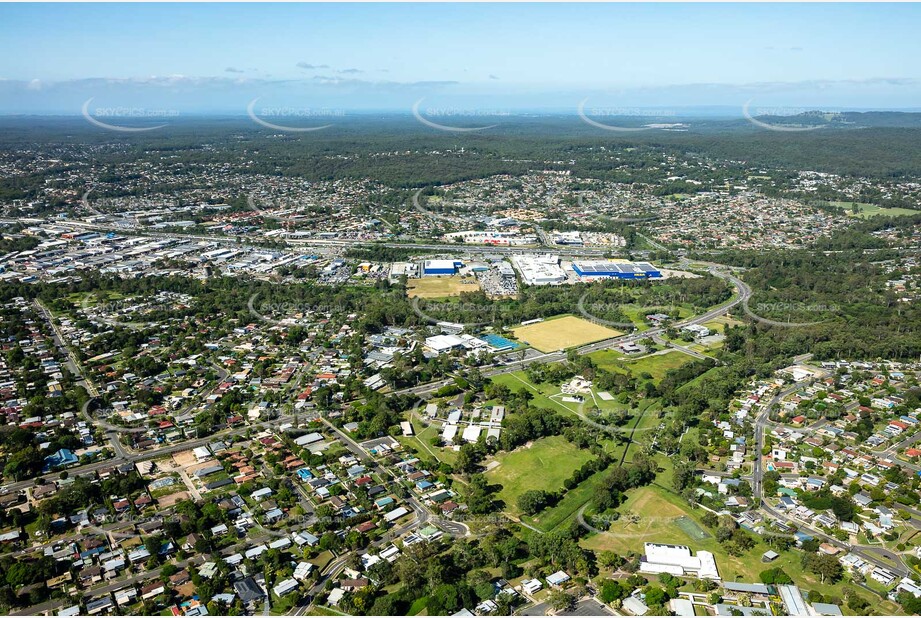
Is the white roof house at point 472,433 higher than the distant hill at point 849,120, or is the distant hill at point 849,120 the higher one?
the distant hill at point 849,120

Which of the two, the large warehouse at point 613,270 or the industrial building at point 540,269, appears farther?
the large warehouse at point 613,270

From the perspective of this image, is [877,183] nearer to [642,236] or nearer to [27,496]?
[642,236]

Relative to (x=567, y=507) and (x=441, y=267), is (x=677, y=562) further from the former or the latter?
(x=441, y=267)

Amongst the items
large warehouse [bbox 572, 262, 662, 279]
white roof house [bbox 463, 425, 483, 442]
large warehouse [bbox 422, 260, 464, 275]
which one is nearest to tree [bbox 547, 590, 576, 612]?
white roof house [bbox 463, 425, 483, 442]

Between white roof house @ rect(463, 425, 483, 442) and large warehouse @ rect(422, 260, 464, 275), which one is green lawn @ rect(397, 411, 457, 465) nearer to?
white roof house @ rect(463, 425, 483, 442)

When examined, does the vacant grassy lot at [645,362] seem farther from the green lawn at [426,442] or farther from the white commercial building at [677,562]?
the white commercial building at [677,562]

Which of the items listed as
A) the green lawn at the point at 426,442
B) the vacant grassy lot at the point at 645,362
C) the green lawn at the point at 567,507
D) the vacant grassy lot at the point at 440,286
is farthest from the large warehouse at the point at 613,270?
the green lawn at the point at 567,507
